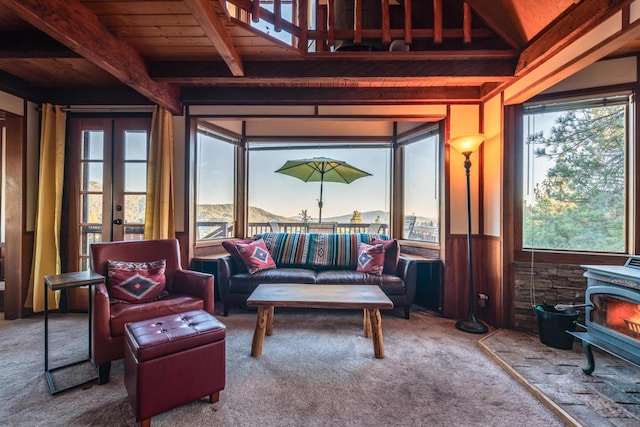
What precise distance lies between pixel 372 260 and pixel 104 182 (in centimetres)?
332

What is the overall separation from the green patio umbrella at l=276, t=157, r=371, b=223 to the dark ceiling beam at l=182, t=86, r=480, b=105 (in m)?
1.00

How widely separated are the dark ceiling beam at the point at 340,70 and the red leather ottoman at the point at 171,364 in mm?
2288

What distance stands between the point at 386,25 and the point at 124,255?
9.97 feet

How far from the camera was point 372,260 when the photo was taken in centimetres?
333

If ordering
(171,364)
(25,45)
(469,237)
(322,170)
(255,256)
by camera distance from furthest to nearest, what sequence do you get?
(322,170), (255,256), (469,237), (25,45), (171,364)

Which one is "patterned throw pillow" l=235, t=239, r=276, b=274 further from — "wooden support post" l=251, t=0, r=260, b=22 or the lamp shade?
the lamp shade

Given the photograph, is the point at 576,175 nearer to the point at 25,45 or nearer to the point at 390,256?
the point at 390,256

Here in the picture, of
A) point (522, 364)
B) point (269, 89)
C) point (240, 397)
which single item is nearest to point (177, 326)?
point (240, 397)

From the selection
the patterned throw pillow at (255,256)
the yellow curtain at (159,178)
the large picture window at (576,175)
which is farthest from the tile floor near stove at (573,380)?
the yellow curtain at (159,178)

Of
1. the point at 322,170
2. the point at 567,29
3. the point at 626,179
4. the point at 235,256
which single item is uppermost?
the point at 567,29

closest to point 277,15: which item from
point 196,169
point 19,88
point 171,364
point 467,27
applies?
point 467,27

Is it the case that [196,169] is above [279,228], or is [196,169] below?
above

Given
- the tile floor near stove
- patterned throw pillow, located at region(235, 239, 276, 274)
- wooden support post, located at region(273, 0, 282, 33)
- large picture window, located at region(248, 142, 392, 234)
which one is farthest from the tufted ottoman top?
large picture window, located at region(248, 142, 392, 234)

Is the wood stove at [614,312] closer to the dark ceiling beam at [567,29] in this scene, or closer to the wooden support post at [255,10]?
→ the dark ceiling beam at [567,29]
